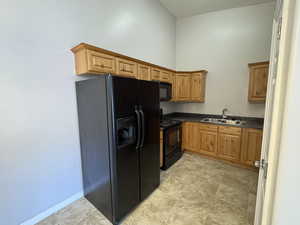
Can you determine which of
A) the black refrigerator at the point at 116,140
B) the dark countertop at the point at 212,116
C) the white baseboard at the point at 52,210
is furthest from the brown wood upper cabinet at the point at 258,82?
the white baseboard at the point at 52,210

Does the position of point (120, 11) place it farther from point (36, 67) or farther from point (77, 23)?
point (36, 67)

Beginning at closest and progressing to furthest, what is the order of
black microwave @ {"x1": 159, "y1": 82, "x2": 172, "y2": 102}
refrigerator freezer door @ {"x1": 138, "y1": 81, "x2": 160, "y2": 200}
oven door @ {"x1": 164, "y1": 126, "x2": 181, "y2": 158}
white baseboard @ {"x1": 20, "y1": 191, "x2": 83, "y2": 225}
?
white baseboard @ {"x1": 20, "y1": 191, "x2": 83, "y2": 225} → refrigerator freezer door @ {"x1": 138, "y1": 81, "x2": 160, "y2": 200} → oven door @ {"x1": 164, "y1": 126, "x2": 181, "y2": 158} → black microwave @ {"x1": 159, "y1": 82, "x2": 172, "y2": 102}

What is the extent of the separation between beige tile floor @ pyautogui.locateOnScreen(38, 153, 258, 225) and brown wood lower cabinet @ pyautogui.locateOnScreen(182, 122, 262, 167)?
1.24 feet

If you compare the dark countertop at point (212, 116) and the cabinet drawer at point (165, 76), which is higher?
the cabinet drawer at point (165, 76)

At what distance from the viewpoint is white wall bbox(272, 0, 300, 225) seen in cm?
46

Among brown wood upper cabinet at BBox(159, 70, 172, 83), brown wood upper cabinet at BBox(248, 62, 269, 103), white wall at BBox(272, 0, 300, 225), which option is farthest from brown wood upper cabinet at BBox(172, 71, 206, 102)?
white wall at BBox(272, 0, 300, 225)

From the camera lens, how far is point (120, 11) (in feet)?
8.73

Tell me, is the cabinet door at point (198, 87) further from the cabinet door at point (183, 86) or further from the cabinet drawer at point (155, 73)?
the cabinet drawer at point (155, 73)

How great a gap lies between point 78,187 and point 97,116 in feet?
4.18

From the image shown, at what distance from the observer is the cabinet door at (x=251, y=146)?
2.92 m

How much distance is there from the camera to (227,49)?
3.74 metres

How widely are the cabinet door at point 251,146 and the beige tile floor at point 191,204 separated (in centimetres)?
27

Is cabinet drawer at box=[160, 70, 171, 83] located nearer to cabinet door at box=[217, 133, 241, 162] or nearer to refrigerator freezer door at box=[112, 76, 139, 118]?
refrigerator freezer door at box=[112, 76, 139, 118]

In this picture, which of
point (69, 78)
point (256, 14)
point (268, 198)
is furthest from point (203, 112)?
point (268, 198)
